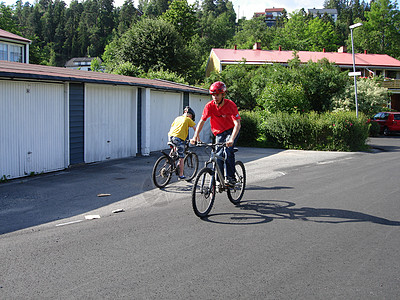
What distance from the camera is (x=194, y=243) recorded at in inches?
210

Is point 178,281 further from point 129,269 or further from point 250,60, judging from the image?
point 250,60

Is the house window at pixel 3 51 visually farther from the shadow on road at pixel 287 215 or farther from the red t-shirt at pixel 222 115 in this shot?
the shadow on road at pixel 287 215

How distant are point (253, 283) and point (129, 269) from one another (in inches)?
52.7

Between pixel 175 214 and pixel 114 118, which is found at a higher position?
pixel 114 118

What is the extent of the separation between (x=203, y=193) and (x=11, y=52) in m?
33.8

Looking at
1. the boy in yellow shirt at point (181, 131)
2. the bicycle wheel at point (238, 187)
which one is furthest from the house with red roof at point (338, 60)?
the bicycle wheel at point (238, 187)

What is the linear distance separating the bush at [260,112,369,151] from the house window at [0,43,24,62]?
82.2 ft

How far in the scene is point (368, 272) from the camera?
14.6ft

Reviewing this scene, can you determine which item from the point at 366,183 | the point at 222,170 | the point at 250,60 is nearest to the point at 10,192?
the point at 222,170

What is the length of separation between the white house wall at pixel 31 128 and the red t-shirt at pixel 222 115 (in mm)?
5560

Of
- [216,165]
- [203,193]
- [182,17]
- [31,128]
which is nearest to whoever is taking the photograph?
[203,193]

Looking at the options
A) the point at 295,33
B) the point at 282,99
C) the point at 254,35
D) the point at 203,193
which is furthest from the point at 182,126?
the point at 254,35

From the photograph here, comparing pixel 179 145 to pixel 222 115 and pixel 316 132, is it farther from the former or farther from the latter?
pixel 316 132

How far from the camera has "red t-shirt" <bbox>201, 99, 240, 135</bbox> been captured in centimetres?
713
